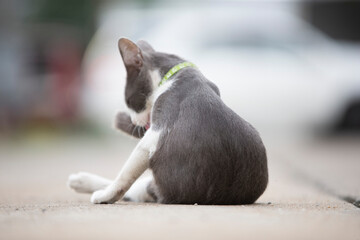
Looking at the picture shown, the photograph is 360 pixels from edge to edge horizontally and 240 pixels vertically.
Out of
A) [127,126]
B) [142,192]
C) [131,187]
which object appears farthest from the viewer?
[127,126]

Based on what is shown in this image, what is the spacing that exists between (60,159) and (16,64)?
19.8 ft

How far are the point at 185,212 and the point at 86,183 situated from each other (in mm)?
1284

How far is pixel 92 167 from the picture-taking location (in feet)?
23.6

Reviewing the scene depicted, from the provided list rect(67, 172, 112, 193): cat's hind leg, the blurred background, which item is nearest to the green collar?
rect(67, 172, 112, 193): cat's hind leg

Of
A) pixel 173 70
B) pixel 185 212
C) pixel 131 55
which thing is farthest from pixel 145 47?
pixel 185 212

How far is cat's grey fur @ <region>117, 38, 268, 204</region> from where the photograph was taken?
12.7 feet

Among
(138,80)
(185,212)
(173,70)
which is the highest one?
(173,70)

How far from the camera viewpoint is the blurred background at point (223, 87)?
998 centimetres

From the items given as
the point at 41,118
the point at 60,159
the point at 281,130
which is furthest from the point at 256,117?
the point at 41,118

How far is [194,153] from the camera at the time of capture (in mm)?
3869

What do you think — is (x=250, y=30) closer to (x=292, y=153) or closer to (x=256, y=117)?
(x=256, y=117)

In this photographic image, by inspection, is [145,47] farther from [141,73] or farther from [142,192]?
[142,192]

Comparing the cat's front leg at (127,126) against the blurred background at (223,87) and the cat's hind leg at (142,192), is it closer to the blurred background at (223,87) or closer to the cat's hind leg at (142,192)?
the cat's hind leg at (142,192)

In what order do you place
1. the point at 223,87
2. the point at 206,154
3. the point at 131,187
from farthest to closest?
the point at 223,87
the point at 131,187
the point at 206,154
